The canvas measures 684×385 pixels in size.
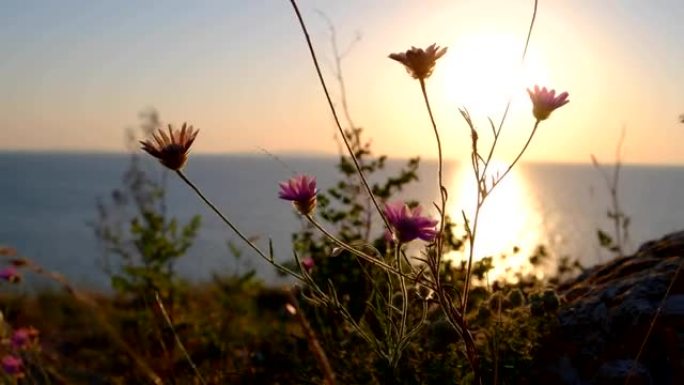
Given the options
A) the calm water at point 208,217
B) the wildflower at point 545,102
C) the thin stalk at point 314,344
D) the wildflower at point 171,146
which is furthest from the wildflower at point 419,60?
the calm water at point 208,217

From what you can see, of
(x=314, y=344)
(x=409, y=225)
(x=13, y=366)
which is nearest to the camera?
(x=314, y=344)

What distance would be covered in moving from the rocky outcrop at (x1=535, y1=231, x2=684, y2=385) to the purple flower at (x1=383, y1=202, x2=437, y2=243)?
3.40 feet

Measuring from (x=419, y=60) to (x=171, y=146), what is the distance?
1.97ft

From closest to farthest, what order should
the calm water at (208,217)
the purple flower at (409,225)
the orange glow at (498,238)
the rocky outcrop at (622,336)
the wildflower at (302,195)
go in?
the purple flower at (409,225) < the wildflower at (302,195) < the rocky outcrop at (622,336) < the orange glow at (498,238) < the calm water at (208,217)

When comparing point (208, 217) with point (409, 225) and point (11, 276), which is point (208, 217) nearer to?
point (11, 276)

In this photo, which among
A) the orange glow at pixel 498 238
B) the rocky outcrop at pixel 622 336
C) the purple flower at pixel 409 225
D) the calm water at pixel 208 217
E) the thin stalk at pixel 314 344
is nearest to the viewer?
the thin stalk at pixel 314 344

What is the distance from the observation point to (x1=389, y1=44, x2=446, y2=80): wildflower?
2092 millimetres

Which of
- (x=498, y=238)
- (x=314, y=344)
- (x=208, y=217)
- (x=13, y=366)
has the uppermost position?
(x=498, y=238)

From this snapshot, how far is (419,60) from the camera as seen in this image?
209cm

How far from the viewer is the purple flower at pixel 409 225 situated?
74.6 inches

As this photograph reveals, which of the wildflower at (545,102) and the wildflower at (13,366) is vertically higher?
the wildflower at (545,102)

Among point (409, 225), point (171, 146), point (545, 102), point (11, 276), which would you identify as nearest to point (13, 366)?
point (11, 276)

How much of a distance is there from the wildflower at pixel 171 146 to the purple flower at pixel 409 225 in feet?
1.59

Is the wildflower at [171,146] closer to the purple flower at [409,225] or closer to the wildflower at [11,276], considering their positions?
the purple flower at [409,225]
